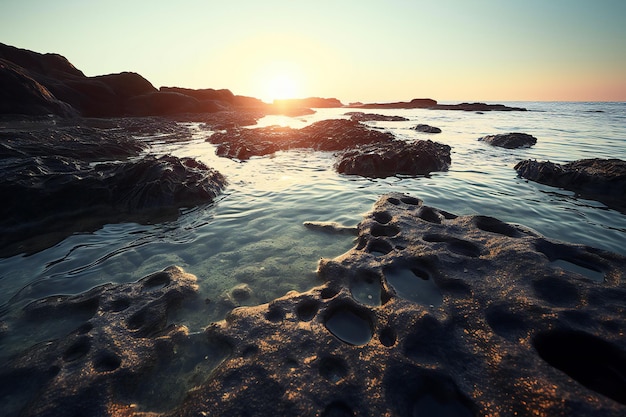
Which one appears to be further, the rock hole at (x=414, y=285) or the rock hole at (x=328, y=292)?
the rock hole at (x=328, y=292)

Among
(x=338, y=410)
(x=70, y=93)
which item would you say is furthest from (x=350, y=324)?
(x=70, y=93)

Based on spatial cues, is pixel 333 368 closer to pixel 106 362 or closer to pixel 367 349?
pixel 367 349

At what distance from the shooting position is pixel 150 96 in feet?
164

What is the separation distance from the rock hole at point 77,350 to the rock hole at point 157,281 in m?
0.94

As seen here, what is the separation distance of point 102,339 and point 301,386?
2.11 m

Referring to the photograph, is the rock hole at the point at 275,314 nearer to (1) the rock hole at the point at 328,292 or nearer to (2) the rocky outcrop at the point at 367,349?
(2) the rocky outcrop at the point at 367,349

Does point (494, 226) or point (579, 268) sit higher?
point (494, 226)

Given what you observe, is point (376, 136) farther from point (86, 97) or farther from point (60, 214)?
point (86, 97)

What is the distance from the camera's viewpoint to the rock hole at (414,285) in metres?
3.37

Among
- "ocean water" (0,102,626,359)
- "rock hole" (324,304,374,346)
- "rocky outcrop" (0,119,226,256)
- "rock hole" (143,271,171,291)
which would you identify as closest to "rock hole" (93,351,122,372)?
"ocean water" (0,102,626,359)

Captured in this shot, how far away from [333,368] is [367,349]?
14.3 inches

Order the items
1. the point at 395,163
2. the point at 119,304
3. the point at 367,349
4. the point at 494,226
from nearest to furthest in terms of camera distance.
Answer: the point at 367,349 → the point at 119,304 → the point at 494,226 → the point at 395,163

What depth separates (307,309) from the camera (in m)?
3.34

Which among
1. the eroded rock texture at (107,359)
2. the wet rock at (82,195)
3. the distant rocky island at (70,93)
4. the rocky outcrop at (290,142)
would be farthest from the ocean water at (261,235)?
the distant rocky island at (70,93)
